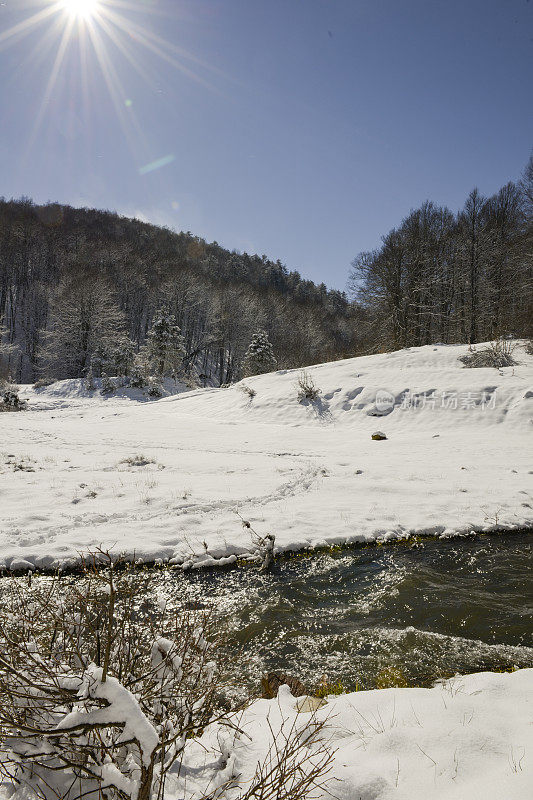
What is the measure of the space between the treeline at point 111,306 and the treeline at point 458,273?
923 cm

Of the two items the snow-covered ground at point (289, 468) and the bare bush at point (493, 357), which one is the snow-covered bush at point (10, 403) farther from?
the bare bush at point (493, 357)

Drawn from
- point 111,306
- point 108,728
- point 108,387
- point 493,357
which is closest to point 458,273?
point 493,357

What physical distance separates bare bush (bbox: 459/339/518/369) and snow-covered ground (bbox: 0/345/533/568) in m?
0.65

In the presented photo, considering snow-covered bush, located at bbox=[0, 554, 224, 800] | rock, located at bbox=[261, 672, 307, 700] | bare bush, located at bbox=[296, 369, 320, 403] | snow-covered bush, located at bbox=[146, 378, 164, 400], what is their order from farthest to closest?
snow-covered bush, located at bbox=[146, 378, 164, 400], bare bush, located at bbox=[296, 369, 320, 403], rock, located at bbox=[261, 672, 307, 700], snow-covered bush, located at bbox=[0, 554, 224, 800]

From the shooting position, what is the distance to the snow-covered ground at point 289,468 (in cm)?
632

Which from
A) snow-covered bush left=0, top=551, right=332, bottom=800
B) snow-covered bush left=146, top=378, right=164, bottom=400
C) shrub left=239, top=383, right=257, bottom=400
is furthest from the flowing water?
snow-covered bush left=146, top=378, right=164, bottom=400

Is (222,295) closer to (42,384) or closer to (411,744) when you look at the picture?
(42,384)

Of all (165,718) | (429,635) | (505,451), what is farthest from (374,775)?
(505,451)

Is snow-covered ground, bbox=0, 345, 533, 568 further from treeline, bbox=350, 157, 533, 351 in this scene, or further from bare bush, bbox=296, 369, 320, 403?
treeline, bbox=350, 157, 533, 351

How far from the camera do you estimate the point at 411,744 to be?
2211 mm

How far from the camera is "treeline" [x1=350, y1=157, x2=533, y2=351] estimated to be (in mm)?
25547

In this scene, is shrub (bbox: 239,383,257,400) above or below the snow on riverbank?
above

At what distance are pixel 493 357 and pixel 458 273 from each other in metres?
→ 14.3

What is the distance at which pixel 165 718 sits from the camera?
1920 millimetres
